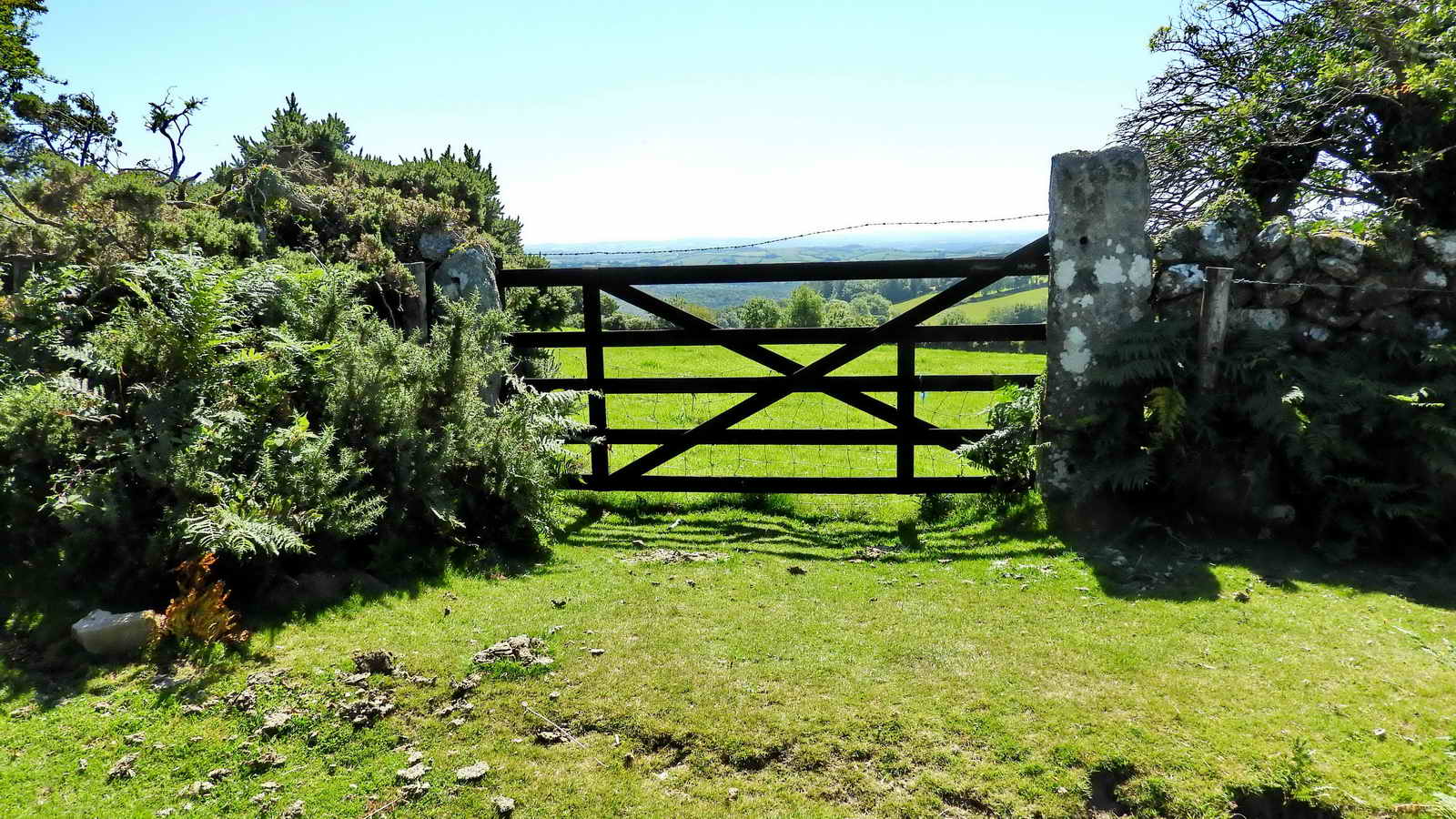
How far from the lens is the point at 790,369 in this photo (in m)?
8.58

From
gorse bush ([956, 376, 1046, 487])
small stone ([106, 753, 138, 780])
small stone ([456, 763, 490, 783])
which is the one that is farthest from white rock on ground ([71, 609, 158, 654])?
gorse bush ([956, 376, 1046, 487])

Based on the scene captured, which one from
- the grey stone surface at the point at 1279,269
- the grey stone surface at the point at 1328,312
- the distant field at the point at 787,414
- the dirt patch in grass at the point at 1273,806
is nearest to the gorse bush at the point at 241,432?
the distant field at the point at 787,414

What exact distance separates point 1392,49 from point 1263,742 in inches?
286

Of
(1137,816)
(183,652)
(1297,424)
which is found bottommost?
(1137,816)

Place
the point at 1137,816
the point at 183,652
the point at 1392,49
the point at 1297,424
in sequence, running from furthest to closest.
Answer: the point at 1392,49, the point at 1297,424, the point at 183,652, the point at 1137,816

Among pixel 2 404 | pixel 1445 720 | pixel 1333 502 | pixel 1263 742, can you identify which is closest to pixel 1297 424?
pixel 1333 502

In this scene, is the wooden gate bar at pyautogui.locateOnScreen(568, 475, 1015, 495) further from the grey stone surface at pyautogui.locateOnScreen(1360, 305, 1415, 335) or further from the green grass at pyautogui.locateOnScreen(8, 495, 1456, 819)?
the grey stone surface at pyautogui.locateOnScreen(1360, 305, 1415, 335)

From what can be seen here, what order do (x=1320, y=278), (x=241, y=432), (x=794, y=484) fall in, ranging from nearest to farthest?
(x=241, y=432), (x=1320, y=278), (x=794, y=484)

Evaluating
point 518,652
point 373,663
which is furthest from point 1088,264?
point 373,663

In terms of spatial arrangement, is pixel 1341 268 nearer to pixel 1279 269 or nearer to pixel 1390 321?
pixel 1279 269

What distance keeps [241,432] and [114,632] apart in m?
1.48

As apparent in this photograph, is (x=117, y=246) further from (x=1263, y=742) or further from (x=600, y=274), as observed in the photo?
(x=1263, y=742)

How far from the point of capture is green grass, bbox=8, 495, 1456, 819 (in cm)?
387

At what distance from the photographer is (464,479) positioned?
23.4 ft
